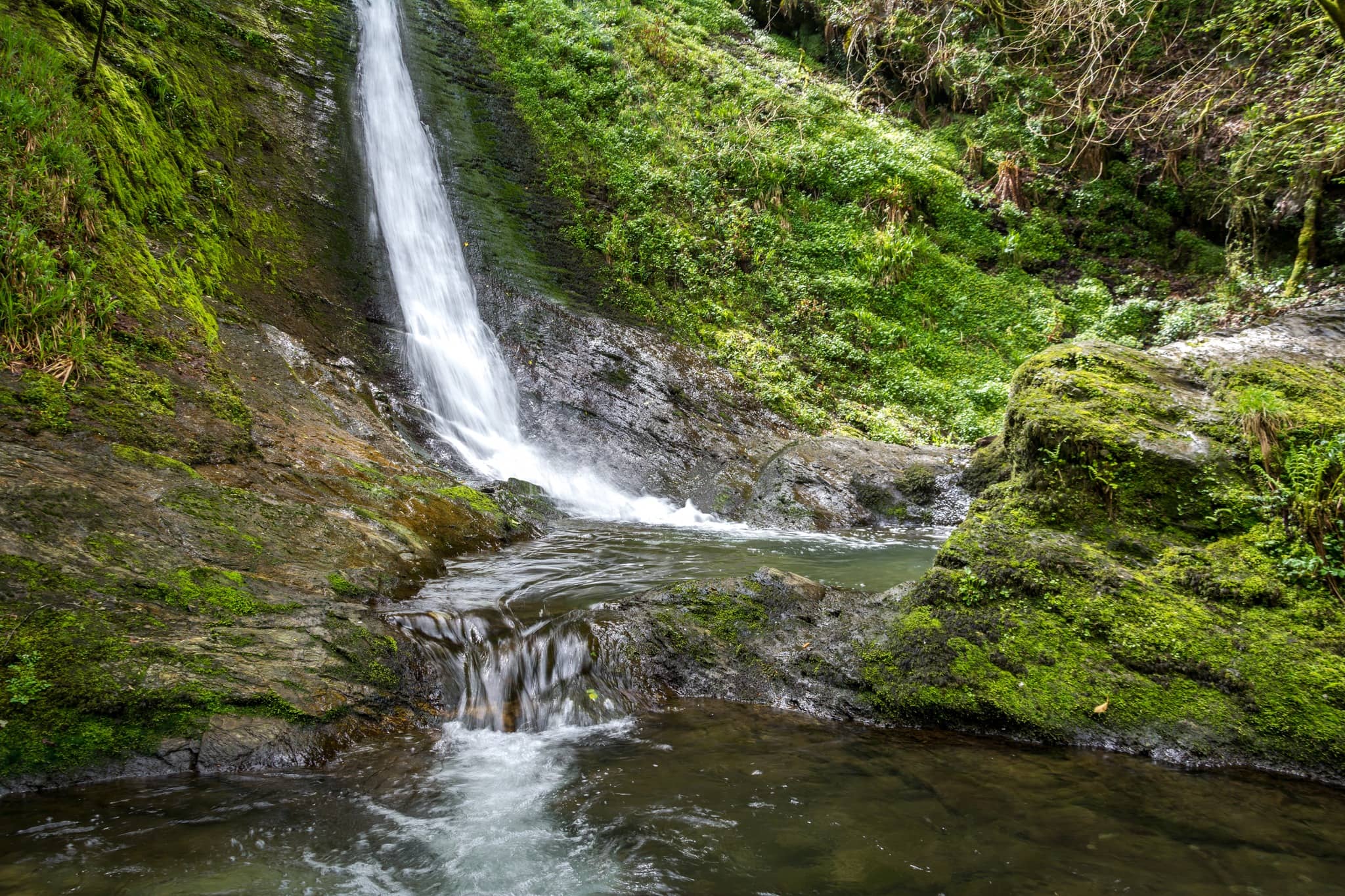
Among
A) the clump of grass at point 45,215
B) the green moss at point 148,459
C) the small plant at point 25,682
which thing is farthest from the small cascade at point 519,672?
the clump of grass at point 45,215

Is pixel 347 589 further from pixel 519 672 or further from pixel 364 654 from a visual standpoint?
pixel 519 672

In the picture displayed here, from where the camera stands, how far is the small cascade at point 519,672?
3.95 meters

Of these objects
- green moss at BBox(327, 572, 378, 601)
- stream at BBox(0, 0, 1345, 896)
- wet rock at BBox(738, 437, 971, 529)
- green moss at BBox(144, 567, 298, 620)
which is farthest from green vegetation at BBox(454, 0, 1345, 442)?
green moss at BBox(144, 567, 298, 620)

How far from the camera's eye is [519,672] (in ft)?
13.8

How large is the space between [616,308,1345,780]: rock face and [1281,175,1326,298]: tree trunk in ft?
32.7

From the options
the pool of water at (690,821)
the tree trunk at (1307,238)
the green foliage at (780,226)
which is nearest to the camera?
the pool of water at (690,821)

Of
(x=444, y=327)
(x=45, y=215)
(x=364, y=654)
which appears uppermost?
(x=45, y=215)

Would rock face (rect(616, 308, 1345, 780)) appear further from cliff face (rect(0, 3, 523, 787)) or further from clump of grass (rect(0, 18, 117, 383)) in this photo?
clump of grass (rect(0, 18, 117, 383))

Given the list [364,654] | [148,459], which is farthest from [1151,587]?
[148,459]

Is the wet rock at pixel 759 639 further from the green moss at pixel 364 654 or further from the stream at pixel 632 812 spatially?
the green moss at pixel 364 654

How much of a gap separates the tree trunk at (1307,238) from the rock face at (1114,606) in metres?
9.98

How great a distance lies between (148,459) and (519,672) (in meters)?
2.96

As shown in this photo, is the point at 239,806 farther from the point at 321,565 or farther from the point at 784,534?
the point at 784,534

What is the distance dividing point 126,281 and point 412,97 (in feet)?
34.3
